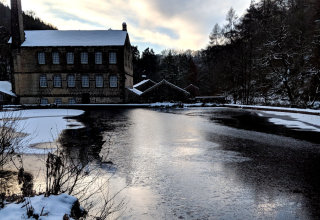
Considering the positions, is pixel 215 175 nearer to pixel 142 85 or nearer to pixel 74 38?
pixel 74 38

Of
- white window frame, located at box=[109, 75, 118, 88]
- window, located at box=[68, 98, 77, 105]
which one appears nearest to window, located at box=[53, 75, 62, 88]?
window, located at box=[68, 98, 77, 105]

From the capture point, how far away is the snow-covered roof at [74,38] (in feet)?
129

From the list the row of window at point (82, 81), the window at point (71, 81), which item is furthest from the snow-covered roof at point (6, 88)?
the window at point (71, 81)

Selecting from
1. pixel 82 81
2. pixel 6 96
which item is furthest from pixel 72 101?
pixel 6 96

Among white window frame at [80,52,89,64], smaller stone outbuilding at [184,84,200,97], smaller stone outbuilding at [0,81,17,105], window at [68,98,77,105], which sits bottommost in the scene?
window at [68,98,77,105]

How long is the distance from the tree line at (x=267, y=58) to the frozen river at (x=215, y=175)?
1943 centimetres

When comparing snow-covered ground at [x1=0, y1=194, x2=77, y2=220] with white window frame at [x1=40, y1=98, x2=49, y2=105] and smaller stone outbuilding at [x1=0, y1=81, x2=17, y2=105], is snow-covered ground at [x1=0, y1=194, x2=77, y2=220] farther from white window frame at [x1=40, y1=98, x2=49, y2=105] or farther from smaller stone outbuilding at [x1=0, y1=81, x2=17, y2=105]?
smaller stone outbuilding at [x1=0, y1=81, x2=17, y2=105]

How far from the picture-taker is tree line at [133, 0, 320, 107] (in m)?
28.3

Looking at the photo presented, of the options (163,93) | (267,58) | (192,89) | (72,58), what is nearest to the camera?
(267,58)

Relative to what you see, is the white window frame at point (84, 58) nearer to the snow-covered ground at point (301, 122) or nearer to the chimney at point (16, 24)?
the chimney at point (16, 24)

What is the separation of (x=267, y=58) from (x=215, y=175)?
28117mm

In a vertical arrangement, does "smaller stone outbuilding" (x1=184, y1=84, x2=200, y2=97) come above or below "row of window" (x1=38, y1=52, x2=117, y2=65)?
below

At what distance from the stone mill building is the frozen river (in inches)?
1135

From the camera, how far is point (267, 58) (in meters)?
30.6
